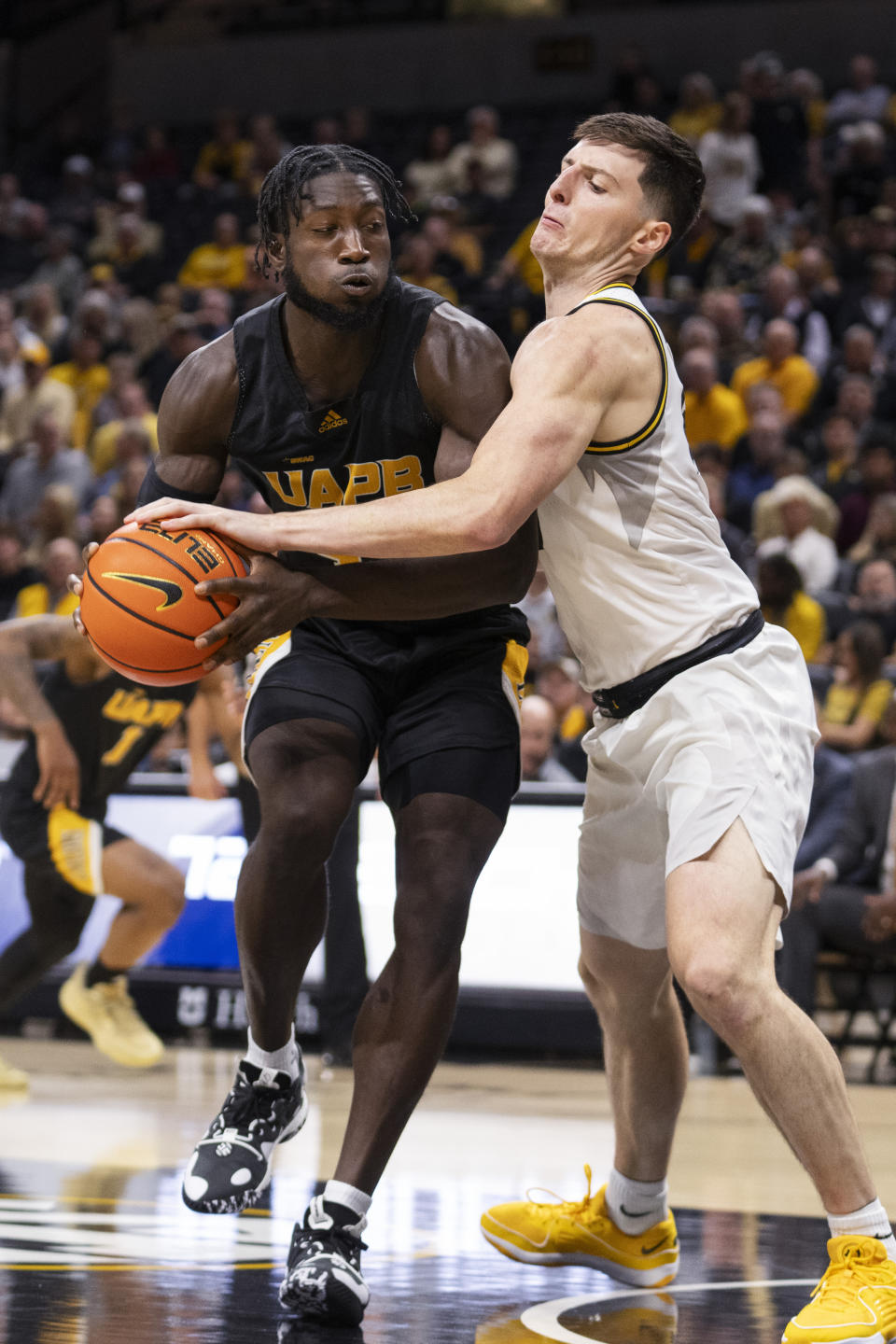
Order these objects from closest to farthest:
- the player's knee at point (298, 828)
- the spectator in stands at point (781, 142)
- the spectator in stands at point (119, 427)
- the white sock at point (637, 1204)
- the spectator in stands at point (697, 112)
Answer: the player's knee at point (298, 828)
the white sock at point (637, 1204)
the spectator in stands at point (119, 427)
the spectator in stands at point (781, 142)
the spectator in stands at point (697, 112)

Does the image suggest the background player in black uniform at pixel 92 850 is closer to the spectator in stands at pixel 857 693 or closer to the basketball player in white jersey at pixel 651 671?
the spectator in stands at pixel 857 693

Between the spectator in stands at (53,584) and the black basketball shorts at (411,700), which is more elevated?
the spectator in stands at (53,584)

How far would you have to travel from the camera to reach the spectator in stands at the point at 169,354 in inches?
508

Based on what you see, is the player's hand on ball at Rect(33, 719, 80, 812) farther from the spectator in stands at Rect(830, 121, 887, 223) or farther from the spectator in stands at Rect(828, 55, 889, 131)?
the spectator in stands at Rect(828, 55, 889, 131)

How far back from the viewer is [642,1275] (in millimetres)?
3795

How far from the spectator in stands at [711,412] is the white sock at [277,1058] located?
747 cm

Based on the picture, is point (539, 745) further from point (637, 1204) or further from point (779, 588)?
point (637, 1204)

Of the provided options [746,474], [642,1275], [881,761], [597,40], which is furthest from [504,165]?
[642,1275]

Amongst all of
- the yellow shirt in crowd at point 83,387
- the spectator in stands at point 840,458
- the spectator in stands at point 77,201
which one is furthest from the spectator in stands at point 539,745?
the spectator in stands at point 77,201

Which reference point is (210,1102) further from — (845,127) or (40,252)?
(40,252)

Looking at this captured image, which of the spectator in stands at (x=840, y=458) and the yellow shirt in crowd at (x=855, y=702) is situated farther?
the spectator in stands at (x=840, y=458)

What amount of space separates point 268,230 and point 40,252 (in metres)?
13.2

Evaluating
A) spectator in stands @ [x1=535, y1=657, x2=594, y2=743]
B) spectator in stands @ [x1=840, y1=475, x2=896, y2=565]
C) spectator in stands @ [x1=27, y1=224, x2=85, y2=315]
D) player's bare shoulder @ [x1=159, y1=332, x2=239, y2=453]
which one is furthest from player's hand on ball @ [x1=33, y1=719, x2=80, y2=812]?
spectator in stands @ [x1=27, y1=224, x2=85, y2=315]

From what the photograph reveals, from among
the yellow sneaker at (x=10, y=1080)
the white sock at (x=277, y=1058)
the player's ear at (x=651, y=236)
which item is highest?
the player's ear at (x=651, y=236)
